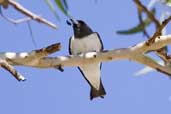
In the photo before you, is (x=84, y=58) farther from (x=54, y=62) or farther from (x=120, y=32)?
(x=120, y=32)

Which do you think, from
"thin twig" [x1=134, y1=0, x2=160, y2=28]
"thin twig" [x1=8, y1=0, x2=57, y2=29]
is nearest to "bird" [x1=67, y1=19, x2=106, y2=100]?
"thin twig" [x1=8, y1=0, x2=57, y2=29]

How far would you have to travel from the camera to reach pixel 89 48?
2773mm

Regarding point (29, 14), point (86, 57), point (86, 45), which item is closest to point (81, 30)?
point (86, 45)

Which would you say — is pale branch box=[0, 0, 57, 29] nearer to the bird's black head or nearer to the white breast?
the white breast

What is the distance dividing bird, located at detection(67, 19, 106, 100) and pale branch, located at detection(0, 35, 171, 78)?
79 centimetres

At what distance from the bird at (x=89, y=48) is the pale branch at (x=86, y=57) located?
2.59 ft

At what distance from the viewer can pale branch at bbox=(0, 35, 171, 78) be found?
111 centimetres

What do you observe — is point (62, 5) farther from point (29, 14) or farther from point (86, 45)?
point (86, 45)

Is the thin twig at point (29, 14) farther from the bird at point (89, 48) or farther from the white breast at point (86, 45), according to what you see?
the white breast at point (86, 45)

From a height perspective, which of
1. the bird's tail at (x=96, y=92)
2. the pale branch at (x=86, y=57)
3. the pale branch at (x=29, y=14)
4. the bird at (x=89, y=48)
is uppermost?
the pale branch at (x=29, y=14)

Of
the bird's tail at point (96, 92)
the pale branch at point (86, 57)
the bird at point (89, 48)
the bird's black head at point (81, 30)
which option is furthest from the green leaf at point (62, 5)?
the bird's black head at point (81, 30)

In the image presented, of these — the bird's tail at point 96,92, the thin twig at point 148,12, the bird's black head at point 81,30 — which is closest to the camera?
the thin twig at point 148,12

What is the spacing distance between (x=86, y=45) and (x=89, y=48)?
3cm

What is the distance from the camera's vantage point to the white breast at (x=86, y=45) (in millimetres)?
2766
